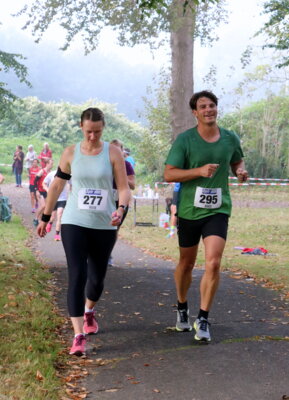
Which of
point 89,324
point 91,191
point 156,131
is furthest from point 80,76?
point 91,191

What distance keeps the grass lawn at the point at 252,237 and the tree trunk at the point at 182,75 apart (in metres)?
3.31

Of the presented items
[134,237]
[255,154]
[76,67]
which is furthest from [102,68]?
[134,237]

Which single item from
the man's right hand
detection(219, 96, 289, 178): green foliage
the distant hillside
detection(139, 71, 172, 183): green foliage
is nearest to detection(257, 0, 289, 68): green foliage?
the man's right hand

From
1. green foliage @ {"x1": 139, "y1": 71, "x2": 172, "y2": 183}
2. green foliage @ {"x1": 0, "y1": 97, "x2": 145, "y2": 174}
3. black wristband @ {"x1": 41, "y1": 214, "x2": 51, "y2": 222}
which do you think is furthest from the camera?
green foliage @ {"x1": 0, "y1": 97, "x2": 145, "y2": 174}

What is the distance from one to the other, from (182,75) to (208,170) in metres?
15.5

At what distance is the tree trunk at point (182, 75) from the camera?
20516 millimetres

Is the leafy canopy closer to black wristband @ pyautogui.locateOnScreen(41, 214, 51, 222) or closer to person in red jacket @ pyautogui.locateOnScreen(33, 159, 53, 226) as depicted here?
person in red jacket @ pyautogui.locateOnScreen(33, 159, 53, 226)

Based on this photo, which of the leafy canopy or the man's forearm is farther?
the leafy canopy

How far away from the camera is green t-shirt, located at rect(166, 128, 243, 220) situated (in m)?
5.94

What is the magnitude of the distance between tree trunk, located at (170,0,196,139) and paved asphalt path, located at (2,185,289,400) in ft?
37.5

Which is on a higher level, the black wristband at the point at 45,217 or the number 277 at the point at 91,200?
the number 277 at the point at 91,200

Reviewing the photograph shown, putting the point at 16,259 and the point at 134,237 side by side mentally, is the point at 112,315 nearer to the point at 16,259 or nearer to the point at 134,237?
the point at 16,259

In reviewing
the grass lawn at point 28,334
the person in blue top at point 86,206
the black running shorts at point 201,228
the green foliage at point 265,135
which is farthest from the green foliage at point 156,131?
the person in blue top at point 86,206

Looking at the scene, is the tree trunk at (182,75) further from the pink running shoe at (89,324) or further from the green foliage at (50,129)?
the green foliage at (50,129)
